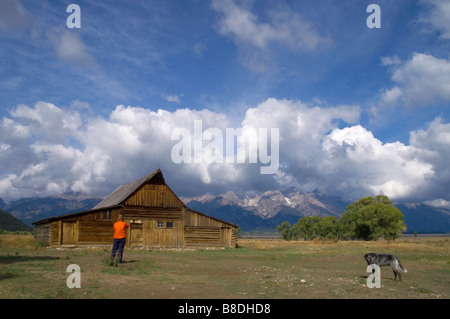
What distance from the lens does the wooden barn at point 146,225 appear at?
3900 centimetres

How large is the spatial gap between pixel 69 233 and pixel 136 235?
7053 millimetres

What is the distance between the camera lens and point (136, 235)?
4172cm

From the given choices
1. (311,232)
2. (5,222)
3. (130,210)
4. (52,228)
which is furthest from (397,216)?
(5,222)

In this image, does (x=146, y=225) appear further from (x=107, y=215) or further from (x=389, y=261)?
(x=389, y=261)

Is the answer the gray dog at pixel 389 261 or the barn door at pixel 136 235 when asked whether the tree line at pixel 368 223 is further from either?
the gray dog at pixel 389 261

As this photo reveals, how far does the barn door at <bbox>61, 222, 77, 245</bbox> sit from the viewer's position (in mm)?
38438

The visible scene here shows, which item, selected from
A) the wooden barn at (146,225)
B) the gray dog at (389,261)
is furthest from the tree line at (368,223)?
the gray dog at (389,261)

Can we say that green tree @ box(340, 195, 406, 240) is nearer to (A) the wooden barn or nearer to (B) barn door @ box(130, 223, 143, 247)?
(A) the wooden barn

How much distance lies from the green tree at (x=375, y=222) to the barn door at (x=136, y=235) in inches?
2147

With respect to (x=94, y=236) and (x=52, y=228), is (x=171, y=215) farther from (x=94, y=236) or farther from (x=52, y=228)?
(x=52, y=228)

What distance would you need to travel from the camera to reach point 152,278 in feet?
50.0

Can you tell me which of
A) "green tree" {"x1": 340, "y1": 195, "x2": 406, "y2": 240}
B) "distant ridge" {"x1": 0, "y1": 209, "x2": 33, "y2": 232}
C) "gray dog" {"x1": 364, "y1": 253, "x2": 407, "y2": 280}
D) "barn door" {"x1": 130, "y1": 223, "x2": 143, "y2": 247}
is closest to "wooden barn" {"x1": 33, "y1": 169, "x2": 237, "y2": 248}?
"barn door" {"x1": 130, "y1": 223, "x2": 143, "y2": 247}

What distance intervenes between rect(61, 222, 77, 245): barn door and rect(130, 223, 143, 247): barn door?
19.5 feet
